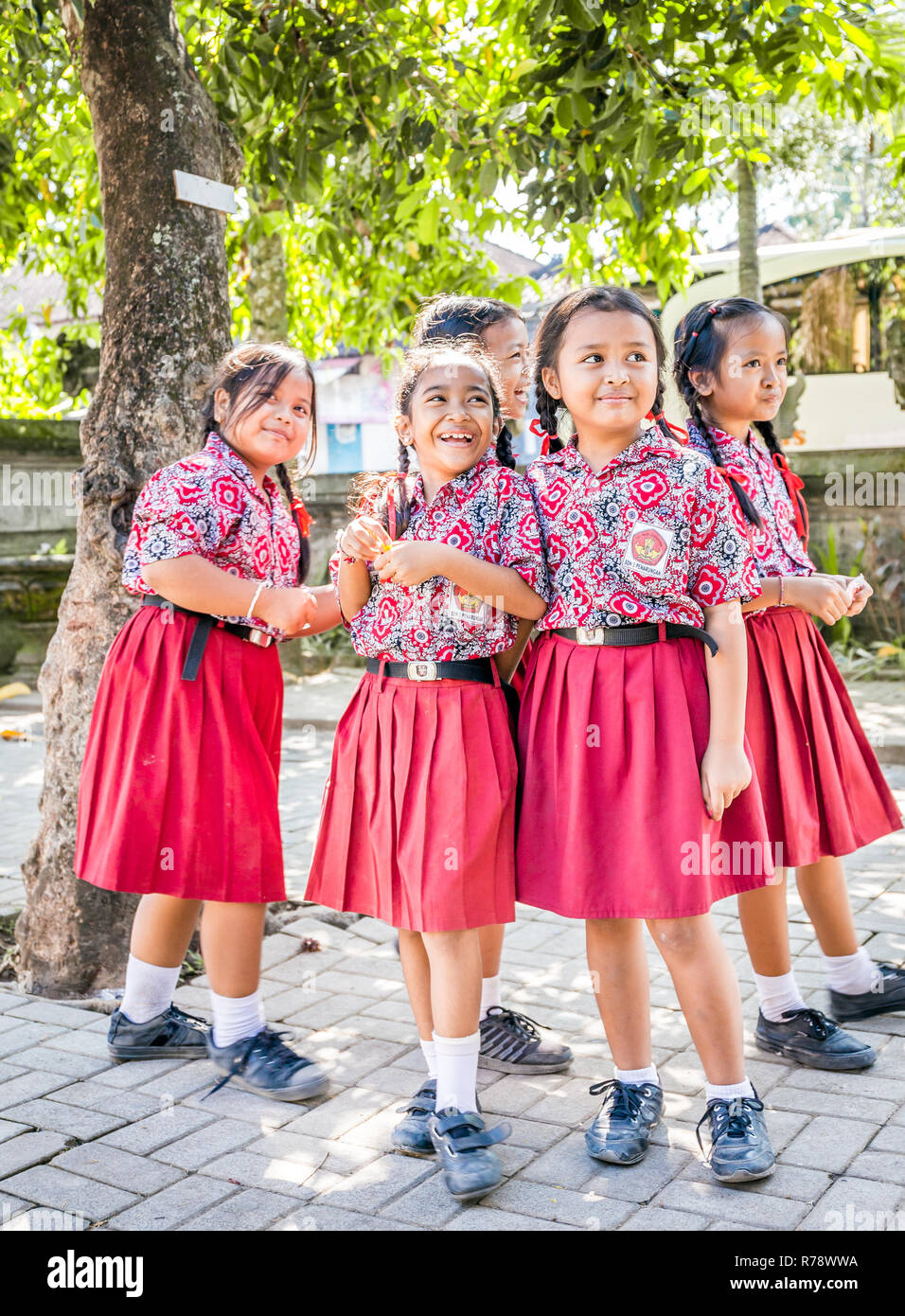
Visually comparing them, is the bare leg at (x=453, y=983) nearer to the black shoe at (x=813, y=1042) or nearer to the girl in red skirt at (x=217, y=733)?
the girl in red skirt at (x=217, y=733)

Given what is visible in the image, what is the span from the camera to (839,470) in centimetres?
974

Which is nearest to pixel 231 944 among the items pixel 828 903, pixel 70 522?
pixel 828 903

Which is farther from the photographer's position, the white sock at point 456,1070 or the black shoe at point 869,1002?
the black shoe at point 869,1002

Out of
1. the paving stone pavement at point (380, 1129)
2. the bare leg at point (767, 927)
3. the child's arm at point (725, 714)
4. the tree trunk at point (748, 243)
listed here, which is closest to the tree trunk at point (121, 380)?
the paving stone pavement at point (380, 1129)

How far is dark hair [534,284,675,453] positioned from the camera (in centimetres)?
253

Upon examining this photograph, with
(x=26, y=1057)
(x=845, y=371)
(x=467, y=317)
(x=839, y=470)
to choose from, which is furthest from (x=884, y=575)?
(x=26, y=1057)

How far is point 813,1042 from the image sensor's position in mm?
2977

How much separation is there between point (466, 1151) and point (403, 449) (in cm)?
151

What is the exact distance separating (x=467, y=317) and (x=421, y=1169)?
201cm

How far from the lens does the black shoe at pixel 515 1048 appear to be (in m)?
3.06

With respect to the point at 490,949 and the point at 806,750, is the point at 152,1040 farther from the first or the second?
the point at 806,750

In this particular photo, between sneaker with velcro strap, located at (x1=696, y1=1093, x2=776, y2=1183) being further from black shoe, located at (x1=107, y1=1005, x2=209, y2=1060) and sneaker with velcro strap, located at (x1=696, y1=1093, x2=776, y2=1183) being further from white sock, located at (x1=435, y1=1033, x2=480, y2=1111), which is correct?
black shoe, located at (x1=107, y1=1005, x2=209, y2=1060)

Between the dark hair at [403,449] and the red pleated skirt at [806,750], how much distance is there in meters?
0.91
